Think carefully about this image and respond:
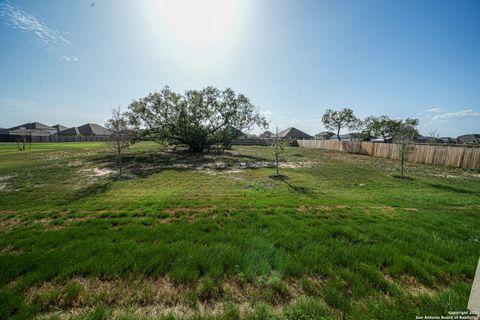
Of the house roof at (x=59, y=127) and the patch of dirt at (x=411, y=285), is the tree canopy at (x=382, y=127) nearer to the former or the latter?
the patch of dirt at (x=411, y=285)

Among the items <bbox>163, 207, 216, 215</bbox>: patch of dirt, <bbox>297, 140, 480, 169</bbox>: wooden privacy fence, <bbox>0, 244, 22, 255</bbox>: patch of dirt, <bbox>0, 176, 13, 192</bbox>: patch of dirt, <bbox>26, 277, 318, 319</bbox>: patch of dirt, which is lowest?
<bbox>0, 176, 13, 192</bbox>: patch of dirt

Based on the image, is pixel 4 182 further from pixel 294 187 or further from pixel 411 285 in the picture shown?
pixel 411 285

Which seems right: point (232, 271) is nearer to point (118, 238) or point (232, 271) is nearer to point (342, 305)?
point (342, 305)

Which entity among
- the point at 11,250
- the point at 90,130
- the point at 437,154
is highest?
the point at 90,130

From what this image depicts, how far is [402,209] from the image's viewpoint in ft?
20.6

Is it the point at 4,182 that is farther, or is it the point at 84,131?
the point at 84,131

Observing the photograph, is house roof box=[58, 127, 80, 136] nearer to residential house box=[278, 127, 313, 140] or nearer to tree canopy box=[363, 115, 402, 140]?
residential house box=[278, 127, 313, 140]

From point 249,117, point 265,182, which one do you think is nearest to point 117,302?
point 265,182

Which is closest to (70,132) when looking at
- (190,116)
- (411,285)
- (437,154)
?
(190,116)

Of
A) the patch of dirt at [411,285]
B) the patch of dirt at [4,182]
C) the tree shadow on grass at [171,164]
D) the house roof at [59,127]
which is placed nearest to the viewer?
the patch of dirt at [411,285]

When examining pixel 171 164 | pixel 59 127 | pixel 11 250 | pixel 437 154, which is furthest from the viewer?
pixel 59 127

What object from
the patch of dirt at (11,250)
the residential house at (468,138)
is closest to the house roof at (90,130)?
the patch of dirt at (11,250)

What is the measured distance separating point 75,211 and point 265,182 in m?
7.82

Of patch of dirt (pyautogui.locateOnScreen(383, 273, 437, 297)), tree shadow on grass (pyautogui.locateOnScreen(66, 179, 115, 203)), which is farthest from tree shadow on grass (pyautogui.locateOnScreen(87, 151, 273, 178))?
patch of dirt (pyautogui.locateOnScreen(383, 273, 437, 297))
